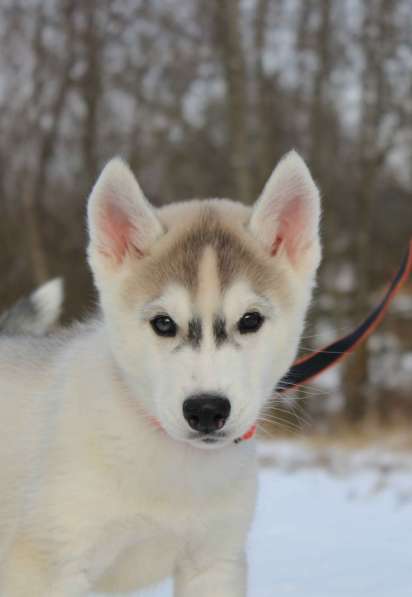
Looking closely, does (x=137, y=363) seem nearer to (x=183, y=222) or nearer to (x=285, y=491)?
(x=183, y=222)

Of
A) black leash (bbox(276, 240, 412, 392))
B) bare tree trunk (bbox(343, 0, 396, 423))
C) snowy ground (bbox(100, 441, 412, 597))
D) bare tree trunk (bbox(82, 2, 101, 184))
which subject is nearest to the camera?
black leash (bbox(276, 240, 412, 392))

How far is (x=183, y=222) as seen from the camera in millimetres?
2713

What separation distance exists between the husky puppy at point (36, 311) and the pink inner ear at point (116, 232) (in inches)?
47.8

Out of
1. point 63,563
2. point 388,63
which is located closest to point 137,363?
point 63,563

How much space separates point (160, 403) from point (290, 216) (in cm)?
79

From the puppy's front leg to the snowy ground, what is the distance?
29.1 inches

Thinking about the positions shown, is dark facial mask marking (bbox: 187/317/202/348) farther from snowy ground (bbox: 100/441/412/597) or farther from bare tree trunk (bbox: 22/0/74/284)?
bare tree trunk (bbox: 22/0/74/284)

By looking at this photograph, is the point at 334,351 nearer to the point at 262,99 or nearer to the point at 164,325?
the point at 164,325

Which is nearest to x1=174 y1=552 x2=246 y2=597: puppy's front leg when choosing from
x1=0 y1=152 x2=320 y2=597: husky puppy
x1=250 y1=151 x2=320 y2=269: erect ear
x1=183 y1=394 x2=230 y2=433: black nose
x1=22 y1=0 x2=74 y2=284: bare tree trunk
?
x1=0 y1=152 x2=320 y2=597: husky puppy

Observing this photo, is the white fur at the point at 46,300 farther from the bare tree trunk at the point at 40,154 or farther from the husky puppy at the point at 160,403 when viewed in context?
the bare tree trunk at the point at 40,154

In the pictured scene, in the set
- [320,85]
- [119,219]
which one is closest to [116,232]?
[119,219]

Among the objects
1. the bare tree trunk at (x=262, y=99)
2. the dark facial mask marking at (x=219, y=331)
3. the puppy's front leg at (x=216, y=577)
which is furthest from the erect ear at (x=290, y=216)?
the bare tree trunk at (x=262, y=99)

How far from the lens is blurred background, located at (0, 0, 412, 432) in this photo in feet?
37.0

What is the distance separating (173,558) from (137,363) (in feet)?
2.13
